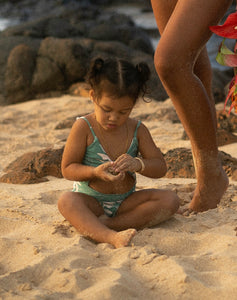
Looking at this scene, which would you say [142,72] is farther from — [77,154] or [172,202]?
[172,202]

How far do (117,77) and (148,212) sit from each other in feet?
2.49

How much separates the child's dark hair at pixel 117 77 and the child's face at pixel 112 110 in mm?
27

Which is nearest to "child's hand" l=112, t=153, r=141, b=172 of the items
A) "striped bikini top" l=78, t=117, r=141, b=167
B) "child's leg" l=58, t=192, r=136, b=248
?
"striped bikini top" l=78, t=117, r=141, b=167

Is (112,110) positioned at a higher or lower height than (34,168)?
higher

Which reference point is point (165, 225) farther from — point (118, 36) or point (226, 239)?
point (118, 36)

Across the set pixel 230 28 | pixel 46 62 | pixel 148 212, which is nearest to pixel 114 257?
pixel 148 212

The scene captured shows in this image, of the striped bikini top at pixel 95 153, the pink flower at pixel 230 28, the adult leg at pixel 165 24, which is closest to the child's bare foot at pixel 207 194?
the adult leg at pixel 165 24

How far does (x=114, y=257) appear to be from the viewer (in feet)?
7.07

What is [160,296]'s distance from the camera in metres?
1.76

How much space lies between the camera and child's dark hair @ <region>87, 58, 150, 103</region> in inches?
96.5

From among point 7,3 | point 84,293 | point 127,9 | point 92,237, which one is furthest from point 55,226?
point 7,3

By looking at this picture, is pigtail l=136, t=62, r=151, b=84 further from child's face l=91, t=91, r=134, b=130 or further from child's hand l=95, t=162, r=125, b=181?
child's hand l=95, t=162, r=125, b=181

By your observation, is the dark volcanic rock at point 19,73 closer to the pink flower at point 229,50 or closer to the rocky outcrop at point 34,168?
the rocky outcrop at point 34,168

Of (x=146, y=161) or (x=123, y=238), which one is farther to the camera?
(x=146, y=161)
